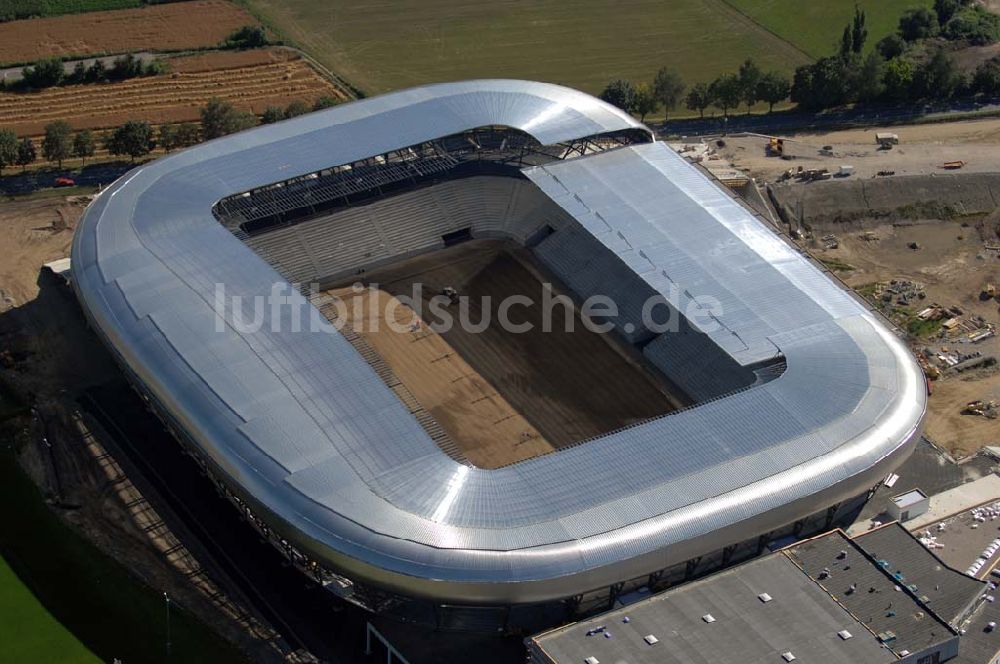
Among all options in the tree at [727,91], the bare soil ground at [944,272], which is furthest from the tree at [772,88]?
the bare soil ground at [944,272]

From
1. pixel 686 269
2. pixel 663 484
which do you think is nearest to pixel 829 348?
pixel 686 269

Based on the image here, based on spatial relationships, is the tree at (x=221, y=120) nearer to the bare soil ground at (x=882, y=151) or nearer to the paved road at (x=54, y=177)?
the paved road at (x=54, y=177)

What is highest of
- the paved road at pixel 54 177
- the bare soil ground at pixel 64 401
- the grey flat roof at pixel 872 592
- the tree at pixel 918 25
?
the tree at pixel 918 25

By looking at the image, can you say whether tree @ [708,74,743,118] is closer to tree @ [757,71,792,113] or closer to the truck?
tree @ [757,71,792,113]

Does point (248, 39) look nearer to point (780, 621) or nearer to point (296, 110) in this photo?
point (296, 110)

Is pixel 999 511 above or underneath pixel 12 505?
above

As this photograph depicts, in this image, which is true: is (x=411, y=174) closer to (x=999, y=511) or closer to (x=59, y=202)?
(x=59, y=202)
